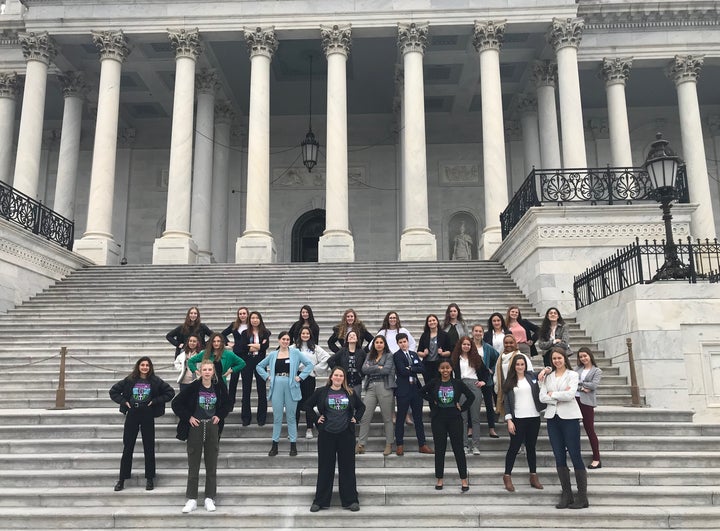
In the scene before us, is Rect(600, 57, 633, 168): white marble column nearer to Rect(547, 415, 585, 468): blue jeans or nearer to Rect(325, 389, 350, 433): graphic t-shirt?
Rect(547, 415, 585, 468): blue jeans

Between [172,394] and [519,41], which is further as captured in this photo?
[519,41]

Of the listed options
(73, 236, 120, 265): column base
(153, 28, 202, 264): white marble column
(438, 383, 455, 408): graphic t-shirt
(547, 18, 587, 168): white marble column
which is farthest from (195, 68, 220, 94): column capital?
(438, 383, 455, 408): graphic t-shirt

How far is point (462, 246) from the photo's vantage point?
31.2 metres

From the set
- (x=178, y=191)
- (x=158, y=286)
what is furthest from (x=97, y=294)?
(x=178, y=191)

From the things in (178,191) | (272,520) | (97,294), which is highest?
(178,191)

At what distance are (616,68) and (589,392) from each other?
21.0m

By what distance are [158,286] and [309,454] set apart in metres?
11.0

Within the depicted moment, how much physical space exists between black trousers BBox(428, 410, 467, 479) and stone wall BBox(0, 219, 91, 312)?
13449 mm

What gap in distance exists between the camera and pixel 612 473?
809 centimetres

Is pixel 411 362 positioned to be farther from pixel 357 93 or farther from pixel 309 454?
pixel 357 93

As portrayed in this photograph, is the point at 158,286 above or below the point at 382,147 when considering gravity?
below

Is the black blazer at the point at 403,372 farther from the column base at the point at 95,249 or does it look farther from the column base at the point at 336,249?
the column base at the point at 95,249

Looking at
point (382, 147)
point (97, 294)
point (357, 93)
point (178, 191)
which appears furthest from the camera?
point (382, 147)

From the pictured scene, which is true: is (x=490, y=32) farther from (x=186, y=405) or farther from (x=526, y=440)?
(x=186, y=405)
